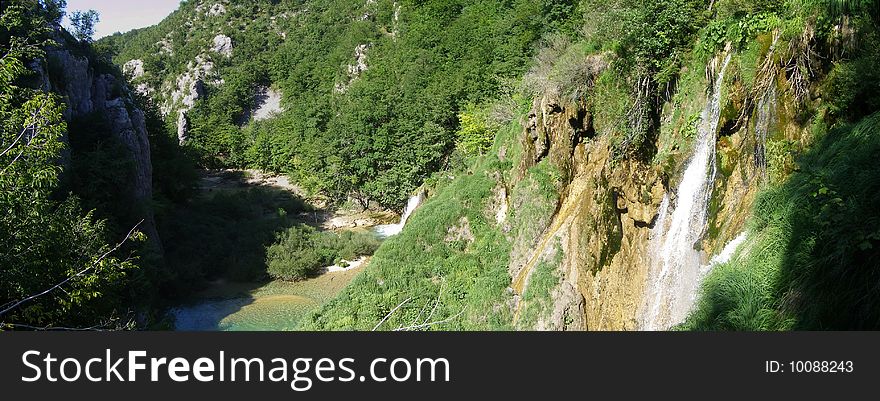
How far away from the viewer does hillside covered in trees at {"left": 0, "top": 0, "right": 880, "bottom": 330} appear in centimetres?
595

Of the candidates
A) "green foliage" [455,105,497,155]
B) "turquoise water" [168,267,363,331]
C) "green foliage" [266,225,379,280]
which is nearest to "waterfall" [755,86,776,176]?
"green foliage" [455,105,497,155]

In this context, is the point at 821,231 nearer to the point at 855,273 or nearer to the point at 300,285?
the point at 855,273

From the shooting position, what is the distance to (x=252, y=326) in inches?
889

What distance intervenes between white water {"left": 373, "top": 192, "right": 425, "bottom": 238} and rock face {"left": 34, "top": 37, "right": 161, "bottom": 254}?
13430mm

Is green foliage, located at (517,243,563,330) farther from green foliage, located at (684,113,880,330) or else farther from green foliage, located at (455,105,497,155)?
green foliage, located at (455,105,497,155)

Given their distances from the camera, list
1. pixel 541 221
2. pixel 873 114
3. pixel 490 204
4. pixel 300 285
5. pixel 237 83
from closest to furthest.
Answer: pixel 873 114 → pixel 541 221 → pixel 490 204 → pixel 300 285 → pixel 237 83

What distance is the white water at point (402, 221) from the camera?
99.3 ft

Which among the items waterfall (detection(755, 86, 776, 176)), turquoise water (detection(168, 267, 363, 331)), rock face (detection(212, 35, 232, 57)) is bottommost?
turquoise water (detection(168, 267, 363, 331))

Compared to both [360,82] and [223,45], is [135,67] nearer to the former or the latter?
[223,45]

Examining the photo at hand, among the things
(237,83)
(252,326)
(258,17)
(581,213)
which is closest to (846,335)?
(581,213)

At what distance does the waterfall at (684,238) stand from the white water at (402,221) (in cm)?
2078

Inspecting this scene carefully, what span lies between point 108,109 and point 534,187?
24.7 metres

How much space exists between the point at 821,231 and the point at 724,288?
140cm

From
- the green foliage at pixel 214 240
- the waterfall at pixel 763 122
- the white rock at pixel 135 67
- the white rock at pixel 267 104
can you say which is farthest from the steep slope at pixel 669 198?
the white rock at pixel 135 67
